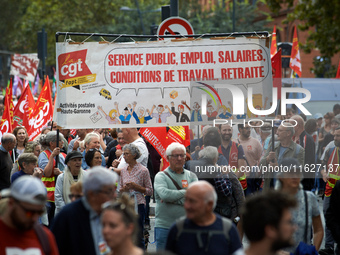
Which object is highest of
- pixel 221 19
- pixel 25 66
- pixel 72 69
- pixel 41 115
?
pixel 221 19

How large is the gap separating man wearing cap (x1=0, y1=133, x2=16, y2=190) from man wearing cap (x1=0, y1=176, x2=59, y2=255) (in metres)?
5.33

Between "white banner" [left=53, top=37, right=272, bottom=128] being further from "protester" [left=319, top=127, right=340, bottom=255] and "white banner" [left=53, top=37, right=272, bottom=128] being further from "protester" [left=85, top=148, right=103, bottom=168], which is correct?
"protester" [left=319, top=127, right=340, bottom=255]

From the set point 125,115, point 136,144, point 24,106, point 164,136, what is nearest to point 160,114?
point 125,115

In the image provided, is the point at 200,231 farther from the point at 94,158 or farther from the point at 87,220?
the point at 94,158

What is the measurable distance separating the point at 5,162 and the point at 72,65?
1.77 metres

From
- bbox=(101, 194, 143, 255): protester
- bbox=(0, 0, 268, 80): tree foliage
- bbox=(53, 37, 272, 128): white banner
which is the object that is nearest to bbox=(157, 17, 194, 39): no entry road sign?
bbox=(53, 37, 272, 128): white banner

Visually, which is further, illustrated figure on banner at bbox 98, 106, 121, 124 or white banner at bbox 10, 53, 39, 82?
white banner at bbox 10, 53, 39, 82

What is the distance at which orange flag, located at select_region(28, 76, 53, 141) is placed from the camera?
13102mm

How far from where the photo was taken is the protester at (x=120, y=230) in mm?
4176

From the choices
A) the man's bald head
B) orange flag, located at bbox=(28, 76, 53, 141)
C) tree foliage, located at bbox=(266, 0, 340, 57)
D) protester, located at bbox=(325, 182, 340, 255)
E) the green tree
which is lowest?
protester, located at bbox=(325, 182, 340, 255)

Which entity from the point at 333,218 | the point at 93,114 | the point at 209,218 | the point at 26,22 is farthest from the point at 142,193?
the point at 26,22

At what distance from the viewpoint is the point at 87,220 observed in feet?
16.4

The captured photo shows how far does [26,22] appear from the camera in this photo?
54.9 meters

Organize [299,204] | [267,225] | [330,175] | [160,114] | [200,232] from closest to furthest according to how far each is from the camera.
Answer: [267,225] → [200,232] → [299,204] → [160,114] → [330,175]
